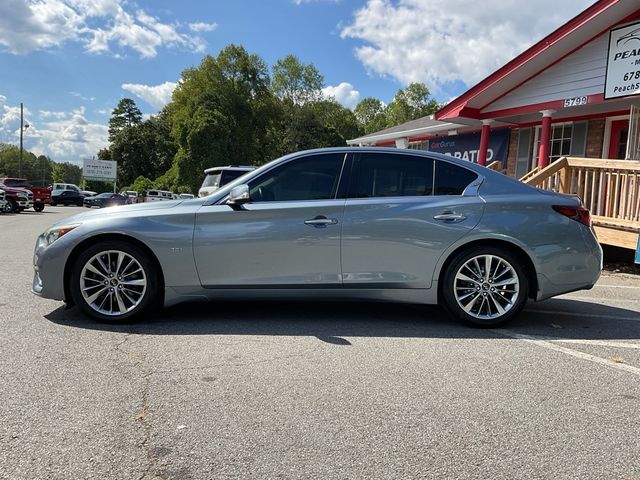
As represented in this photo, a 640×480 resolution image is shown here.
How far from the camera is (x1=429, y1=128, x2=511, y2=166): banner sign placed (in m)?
15.0

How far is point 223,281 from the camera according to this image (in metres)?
4.68

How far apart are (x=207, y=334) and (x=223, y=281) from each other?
1.64 ft

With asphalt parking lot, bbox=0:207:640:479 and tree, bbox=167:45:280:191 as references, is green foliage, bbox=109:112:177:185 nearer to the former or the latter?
tree, bbox=167:45:280:191

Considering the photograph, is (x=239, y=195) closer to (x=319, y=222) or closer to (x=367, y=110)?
(x=319, y=222)

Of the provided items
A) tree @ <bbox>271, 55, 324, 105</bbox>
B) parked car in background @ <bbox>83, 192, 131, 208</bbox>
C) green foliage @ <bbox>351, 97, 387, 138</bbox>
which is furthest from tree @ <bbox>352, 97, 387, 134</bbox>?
parked car in background @ <bbox>83, 192, 131, 208</bbox>

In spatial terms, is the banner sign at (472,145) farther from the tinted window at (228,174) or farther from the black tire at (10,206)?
the black tire at (10,206)

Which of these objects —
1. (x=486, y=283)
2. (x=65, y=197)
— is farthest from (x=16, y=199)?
(x=486, y=283)

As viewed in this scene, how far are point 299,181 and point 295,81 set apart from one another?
5721 cm

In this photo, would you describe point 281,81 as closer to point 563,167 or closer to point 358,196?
point 563,167

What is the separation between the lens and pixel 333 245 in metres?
4.70

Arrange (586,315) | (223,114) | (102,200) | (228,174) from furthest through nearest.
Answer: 1. (223,114)
2. (102,200)
3. (228,174)
4. (586,315)

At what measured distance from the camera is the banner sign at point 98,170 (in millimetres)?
56594

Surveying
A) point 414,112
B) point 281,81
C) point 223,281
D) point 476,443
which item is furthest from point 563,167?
point 414,112

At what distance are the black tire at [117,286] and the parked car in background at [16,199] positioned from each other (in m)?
23.0
